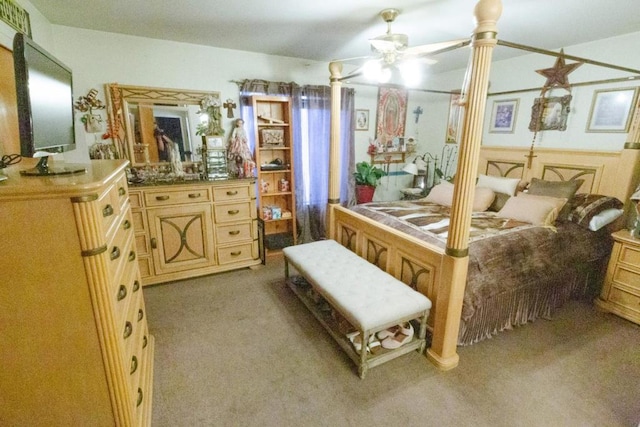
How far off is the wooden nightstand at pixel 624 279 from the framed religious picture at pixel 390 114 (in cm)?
277

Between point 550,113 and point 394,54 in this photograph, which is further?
point 550,113

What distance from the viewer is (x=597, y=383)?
1766 millimetres

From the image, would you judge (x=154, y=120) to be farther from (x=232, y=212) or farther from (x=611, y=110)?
(x=611, y=110)

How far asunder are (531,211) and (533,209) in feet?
0.09

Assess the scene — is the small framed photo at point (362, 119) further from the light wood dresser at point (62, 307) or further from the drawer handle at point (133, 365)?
the drawer handle at point (133, 365)

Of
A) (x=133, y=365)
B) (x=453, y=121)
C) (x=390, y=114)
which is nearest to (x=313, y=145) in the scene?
(x=390, y=114)

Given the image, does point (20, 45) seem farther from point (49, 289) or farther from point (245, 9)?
point (245, 9)

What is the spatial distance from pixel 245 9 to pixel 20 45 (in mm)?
1628

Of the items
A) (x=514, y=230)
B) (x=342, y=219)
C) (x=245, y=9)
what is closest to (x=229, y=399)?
(x=342, y=219)

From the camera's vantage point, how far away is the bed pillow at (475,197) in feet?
10.3

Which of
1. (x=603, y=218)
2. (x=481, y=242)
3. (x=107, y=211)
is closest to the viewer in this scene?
(x=107, y=211)

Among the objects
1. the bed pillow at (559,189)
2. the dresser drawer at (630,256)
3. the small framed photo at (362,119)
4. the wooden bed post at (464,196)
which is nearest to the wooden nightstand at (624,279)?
the dresser drawer at (630,256)

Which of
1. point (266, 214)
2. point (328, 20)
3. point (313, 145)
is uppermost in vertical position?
point (328, 20)

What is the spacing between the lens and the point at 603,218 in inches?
98.9
